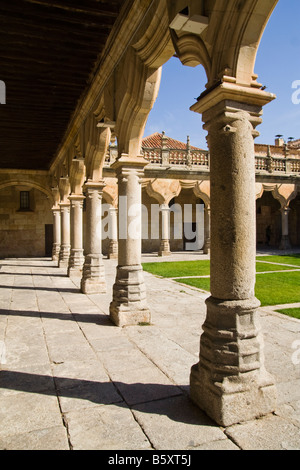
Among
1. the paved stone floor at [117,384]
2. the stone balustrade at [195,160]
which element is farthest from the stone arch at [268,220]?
the paved stone floor at [117,384]

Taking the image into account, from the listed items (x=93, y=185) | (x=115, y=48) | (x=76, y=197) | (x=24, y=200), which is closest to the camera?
(x=115, y=48)

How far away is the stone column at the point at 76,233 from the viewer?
927 centimetres

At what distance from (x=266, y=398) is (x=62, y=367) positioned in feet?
6.38

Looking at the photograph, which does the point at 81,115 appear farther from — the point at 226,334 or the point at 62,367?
the point at 226,334

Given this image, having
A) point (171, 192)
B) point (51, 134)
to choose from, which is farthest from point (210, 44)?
point (171, 192)

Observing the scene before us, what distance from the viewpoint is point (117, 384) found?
2914 mm

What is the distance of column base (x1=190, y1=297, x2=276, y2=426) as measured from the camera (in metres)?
2.31

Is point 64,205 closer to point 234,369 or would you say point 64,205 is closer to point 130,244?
point 130,244

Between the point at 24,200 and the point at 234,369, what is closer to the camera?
the point at 234,369

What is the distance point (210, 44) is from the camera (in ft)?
8.12

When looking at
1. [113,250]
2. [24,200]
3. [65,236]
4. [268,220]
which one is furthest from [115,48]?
[268,220]

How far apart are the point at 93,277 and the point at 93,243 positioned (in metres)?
0.74

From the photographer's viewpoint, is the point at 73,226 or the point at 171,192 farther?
the point at 171,192

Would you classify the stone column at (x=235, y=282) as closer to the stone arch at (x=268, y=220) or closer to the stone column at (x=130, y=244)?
the stone column at (x=130, y=244)
